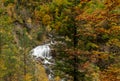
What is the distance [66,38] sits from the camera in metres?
13.9

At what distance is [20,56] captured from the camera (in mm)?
42750

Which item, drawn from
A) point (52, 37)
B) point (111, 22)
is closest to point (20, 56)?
point (52, 37)

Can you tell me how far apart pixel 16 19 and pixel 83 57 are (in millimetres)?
53263

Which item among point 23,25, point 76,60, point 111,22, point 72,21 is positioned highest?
point 111,22

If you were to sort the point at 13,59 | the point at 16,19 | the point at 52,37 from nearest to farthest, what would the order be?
1. the point at 52,37
2. the point at 13,59
3. the point at 16,19

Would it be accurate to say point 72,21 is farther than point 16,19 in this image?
No

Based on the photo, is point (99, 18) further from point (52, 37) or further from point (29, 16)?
point (29, 16)

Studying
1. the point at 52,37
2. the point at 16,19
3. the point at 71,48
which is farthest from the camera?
the point at 16,19

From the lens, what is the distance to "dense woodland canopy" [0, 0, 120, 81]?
A: 24.0 feet

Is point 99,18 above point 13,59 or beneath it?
above

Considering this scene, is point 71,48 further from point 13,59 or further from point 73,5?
point 13,59

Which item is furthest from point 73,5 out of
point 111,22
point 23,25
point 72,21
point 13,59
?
point 23,25

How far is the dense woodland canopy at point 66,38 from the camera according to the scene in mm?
7328

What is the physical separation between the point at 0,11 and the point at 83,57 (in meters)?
55.7
